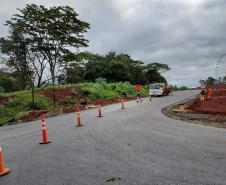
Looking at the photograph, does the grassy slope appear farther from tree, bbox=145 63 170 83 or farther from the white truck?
tree, bbox=145 63 170 83

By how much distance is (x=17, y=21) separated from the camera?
38.4 m

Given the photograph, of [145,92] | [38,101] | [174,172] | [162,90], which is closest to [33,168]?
[174,172]

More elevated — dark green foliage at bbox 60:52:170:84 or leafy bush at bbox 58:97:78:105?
dark green foliage at bbox 60:52:170:84

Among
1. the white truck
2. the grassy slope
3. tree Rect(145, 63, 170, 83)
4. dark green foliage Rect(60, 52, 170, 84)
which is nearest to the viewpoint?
the grassy slope

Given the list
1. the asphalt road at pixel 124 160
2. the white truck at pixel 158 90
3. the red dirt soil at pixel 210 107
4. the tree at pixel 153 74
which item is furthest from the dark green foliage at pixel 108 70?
the asphalt road at pixel 124 160

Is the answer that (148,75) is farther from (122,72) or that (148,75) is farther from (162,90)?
(162,90)

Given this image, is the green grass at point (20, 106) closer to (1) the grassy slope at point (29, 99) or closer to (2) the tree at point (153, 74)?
(1) the grassy slope at point (29, 99)

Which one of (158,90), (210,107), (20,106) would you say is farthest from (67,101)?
(210,107)

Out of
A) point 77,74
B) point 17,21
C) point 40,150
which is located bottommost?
point 40,150

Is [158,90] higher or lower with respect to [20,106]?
higher

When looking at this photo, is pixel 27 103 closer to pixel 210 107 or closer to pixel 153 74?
pixel 210 107

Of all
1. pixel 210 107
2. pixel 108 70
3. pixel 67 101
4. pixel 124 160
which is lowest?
pixel 124 160

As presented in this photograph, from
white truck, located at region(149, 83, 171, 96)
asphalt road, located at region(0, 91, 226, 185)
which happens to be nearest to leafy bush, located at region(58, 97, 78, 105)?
white truck, located at region(149, 83, 171, 96)

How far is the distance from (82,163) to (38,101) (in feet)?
87.3
